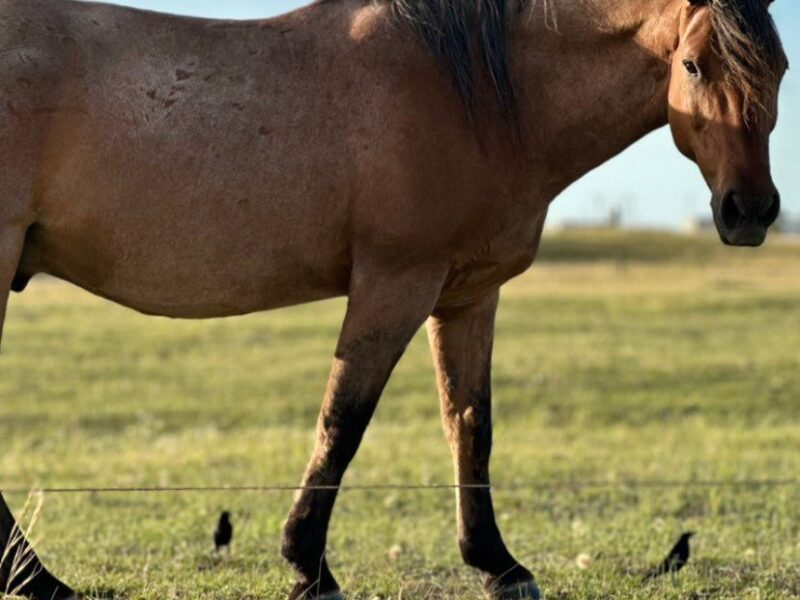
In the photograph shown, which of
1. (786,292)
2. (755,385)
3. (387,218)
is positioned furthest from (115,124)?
(786,292)

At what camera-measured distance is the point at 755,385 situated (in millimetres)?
17281

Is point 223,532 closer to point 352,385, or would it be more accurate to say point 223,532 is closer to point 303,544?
point 303,544

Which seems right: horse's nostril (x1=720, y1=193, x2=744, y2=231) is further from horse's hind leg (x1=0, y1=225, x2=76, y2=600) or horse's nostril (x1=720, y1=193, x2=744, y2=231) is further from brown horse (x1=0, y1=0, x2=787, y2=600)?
horse's hind leg (x1=0, y1=225, x2=76, y2=600)

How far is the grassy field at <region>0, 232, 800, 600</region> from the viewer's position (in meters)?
6.68

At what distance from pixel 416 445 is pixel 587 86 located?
8.45 m

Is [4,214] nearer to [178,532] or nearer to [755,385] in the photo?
[178,532]

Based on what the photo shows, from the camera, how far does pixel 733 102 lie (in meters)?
4.86

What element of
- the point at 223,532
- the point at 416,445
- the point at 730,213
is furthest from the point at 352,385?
the point at 416,445

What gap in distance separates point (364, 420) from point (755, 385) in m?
13.1

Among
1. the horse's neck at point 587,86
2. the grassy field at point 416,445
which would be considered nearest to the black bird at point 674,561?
the grassy field at point 416,445

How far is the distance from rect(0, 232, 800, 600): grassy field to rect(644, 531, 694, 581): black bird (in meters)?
0.12

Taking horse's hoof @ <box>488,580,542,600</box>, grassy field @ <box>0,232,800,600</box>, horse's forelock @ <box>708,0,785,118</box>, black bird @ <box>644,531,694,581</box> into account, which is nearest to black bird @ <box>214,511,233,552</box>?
grassy field @ <box>0,232,800,600</box>

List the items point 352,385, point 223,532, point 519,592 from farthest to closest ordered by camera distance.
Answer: point 223,532
point 519,592
point 352,385

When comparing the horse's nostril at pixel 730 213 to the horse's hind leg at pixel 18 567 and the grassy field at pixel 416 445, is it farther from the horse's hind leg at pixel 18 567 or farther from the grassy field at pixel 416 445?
the horse's hind leg at pixel 18 567
